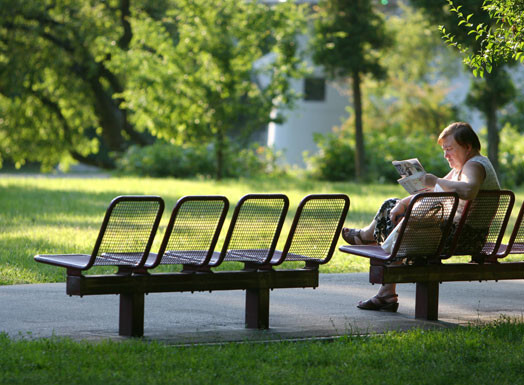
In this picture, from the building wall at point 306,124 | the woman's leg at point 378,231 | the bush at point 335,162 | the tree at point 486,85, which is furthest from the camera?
the building wall at point 306,124

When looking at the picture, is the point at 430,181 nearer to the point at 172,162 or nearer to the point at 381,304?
the point at 381,304

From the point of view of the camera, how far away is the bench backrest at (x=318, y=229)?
7.16 m

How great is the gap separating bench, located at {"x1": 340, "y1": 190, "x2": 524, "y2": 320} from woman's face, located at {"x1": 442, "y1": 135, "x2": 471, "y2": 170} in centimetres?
34

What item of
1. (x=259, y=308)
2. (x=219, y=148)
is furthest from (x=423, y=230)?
(x=219, y=148)

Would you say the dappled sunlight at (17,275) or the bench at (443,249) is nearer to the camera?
the bench at (443,249)

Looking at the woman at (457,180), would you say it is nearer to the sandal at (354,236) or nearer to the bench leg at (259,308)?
the sandal at (354,236)

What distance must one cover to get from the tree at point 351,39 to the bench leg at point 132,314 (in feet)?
75.0

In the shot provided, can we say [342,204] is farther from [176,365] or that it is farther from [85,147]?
[85,147]

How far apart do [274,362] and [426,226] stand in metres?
1.99

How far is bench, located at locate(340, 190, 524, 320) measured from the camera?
284 inches

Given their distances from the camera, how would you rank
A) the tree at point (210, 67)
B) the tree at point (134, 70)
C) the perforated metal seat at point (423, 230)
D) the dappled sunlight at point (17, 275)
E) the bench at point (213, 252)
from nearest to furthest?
1. the bench at point (213, 252)
2. the perforated metal seat at point (423, 230)
3. the dappled sunlight at point (17, 275)
4. the tree at point (210, 67)
5. the tree at point (134, 70)

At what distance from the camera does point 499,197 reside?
753 cm

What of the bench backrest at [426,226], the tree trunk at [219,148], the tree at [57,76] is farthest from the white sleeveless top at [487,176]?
the tree at [57,76]

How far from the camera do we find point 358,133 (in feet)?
96.8
